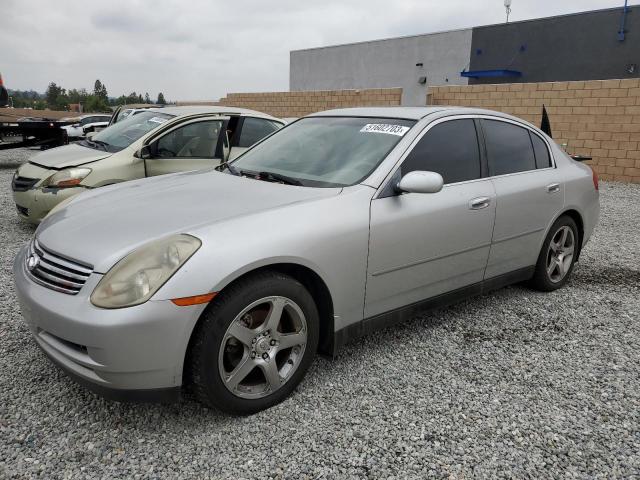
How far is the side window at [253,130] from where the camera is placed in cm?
672

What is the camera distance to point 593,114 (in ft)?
37.2

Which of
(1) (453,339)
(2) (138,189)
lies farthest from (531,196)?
(2) (138,189)

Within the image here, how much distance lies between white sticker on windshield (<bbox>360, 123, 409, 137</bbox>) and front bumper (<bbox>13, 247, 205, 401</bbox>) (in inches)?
68.7

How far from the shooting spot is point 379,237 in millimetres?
2887

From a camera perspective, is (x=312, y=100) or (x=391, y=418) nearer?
(x=391, y=418)

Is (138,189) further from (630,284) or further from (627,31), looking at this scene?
(627,31)

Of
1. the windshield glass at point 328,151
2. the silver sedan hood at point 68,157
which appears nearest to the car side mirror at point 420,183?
the windshield glass at point 328,151

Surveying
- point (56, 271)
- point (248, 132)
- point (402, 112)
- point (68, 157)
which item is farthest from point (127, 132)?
point (56, 271)

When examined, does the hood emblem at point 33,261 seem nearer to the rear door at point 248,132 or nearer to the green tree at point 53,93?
the rear door at point 248,132

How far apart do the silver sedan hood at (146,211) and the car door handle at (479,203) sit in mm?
1055

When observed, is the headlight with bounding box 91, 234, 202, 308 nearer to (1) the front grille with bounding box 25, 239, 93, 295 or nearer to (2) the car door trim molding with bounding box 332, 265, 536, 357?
(1) the front grille with bounding box 25, 239, 93, 295

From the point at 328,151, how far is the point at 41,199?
3.87 meters

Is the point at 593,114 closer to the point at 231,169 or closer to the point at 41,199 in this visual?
the point at 231,169

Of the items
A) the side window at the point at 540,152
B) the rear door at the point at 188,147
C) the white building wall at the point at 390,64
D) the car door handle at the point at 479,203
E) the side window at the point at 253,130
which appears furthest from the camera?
the white building wall at the point at 390,64
